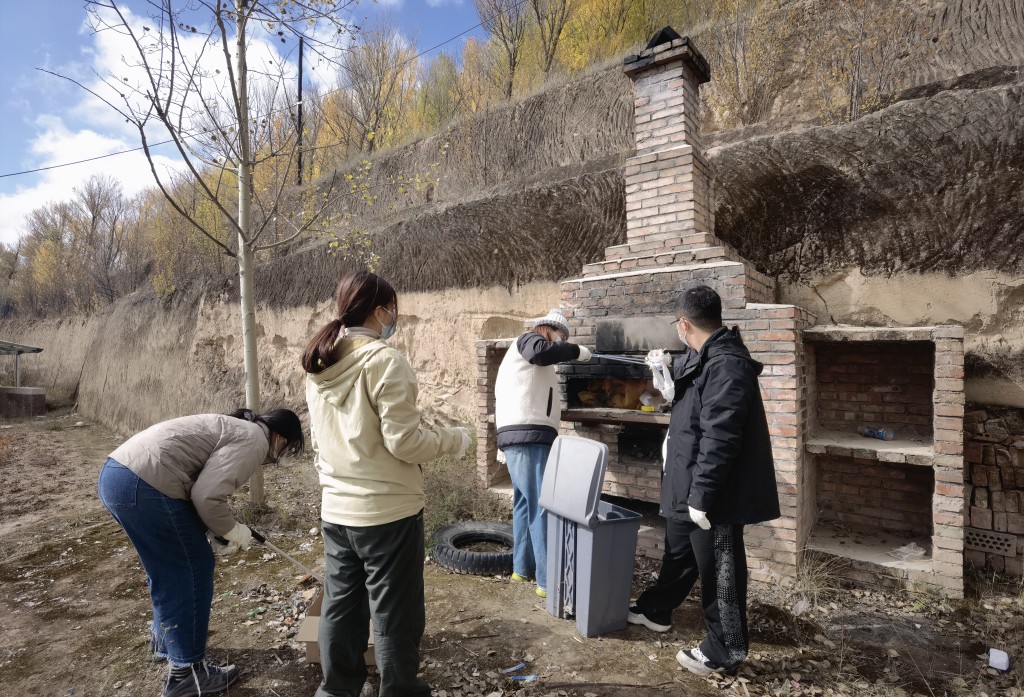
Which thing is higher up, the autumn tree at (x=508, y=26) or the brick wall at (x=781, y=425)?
the autumn tree at (x=508, y=26)

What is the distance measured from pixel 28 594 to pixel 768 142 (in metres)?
7.64

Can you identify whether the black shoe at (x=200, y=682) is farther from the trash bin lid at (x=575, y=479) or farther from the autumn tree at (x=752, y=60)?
the autumn tree at (x=752, y=60)

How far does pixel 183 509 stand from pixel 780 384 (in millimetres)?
3812

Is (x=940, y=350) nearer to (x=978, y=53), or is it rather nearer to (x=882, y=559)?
(x=882, y=559)

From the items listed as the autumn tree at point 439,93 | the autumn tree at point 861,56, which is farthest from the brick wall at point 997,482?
the autumn tree at point 439,93

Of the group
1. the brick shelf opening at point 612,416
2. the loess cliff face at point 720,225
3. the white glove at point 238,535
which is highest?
the loess cliff face at point 720,225

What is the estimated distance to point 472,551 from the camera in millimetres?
4328

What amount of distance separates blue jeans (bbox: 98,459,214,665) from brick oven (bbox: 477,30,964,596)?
303 cm

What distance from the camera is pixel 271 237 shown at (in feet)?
43.4

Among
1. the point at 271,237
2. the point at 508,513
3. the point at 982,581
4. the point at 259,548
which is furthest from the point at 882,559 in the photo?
the point at 271,237

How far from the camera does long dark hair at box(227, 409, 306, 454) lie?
2898mm

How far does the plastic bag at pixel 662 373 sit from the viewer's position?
330 cm

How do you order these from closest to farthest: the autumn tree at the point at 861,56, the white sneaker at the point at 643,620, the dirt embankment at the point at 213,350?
the white sneaker at the point at 643,620 < the autumn tree at the point at 861,56 < the dirt embankment at the point at 213,350

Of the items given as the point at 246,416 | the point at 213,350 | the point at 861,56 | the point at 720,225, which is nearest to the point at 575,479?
the point at 246,416
